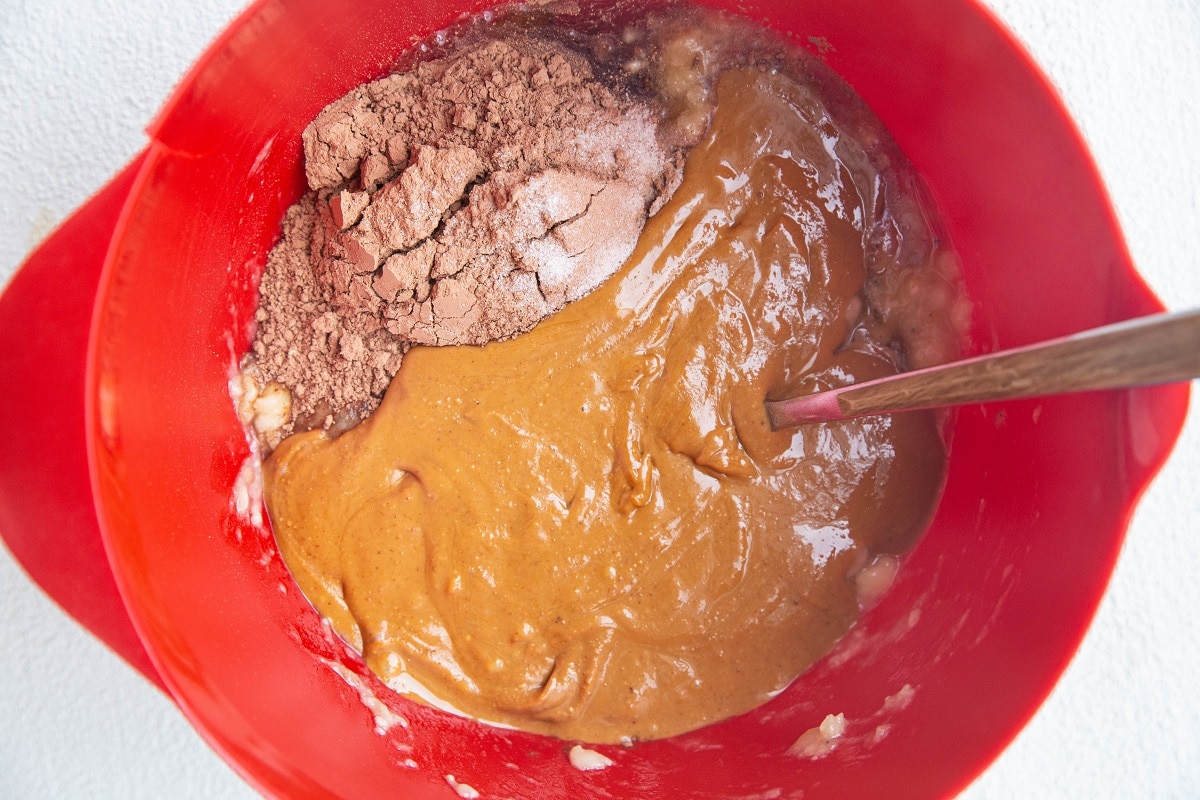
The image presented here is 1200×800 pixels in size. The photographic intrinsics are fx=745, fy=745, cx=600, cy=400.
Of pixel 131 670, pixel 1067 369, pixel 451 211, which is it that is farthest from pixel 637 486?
pixel 131 670

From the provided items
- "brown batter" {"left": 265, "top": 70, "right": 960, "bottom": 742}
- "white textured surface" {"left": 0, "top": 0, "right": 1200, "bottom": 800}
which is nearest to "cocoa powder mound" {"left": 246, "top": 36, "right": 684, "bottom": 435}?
"brown batter" {"left": 265, "top": 70, "right": 960, "bottom": 742}

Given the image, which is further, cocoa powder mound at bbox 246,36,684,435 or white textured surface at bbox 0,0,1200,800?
white textured surface at bbox 0,0,1200,800

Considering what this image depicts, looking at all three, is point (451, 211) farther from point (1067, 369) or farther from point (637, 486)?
point (1067, 369)

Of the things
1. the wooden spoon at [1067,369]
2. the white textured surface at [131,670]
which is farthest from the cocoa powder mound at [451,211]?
the wooden spoon at [1067,369]

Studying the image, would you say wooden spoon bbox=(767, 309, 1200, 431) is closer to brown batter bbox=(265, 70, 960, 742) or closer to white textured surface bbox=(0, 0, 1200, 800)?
brown batter bbox=(265, 70, 960, 742)

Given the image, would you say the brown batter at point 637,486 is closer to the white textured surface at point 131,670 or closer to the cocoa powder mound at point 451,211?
the cocoa powder mound at point 451,211

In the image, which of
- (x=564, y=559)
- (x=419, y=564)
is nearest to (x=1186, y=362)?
(x=564, y=559)
